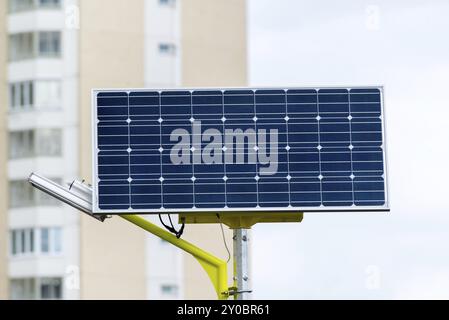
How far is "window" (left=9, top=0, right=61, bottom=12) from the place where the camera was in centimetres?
8406

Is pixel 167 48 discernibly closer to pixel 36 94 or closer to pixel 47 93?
pixel 47 93

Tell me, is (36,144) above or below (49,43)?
below

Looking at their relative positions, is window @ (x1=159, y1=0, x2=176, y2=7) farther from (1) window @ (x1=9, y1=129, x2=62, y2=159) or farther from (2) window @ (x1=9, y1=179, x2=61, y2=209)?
(2) window @ (x1=9, y1=179, x2=61, y2=209)

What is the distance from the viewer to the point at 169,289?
84.2m

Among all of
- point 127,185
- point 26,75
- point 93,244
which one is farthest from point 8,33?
point 127,185

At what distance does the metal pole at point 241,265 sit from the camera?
27047mm

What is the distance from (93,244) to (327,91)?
57.6 metres

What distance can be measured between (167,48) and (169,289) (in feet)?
40.0

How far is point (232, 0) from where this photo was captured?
88.4 meters

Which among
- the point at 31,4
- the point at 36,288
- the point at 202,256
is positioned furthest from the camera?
the point at 31,4

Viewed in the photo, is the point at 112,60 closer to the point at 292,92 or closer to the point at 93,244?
the point at 93,244

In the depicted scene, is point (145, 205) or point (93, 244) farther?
point (93, 244)

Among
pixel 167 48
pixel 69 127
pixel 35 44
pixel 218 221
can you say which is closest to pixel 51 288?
pixel 69 127
